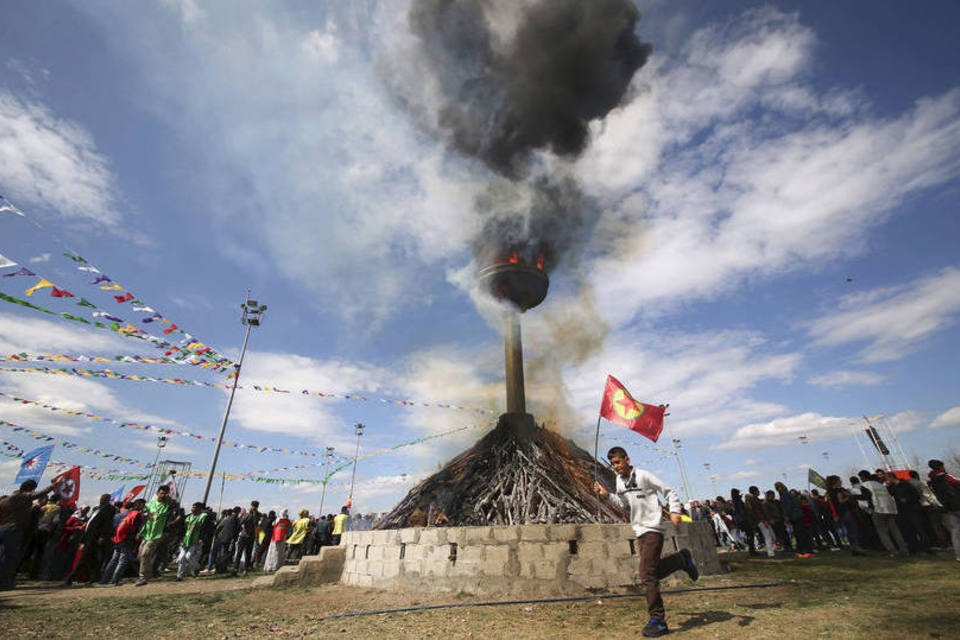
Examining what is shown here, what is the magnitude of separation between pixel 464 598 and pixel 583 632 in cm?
331

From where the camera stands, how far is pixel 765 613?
211 inches

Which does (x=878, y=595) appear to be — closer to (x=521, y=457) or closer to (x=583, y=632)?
(x=583, y=632)

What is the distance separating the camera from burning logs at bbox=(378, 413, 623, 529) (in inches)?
408

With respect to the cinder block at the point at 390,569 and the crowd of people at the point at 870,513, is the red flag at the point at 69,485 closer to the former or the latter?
the cinder block at the point at 390,569

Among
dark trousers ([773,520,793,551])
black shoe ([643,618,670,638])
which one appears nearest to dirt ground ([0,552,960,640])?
black shoe ([643,618,670,638])

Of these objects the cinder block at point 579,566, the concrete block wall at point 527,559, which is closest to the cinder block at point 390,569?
the concrete block wall at point 527,559

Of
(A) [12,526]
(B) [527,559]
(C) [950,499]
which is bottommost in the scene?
(B) [527,559]

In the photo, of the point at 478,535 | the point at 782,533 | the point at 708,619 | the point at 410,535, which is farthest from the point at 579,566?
the point at 782,533

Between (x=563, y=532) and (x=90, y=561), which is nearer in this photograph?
(x=563, y=532)

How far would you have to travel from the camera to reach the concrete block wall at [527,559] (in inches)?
305

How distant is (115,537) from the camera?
33.8 feet

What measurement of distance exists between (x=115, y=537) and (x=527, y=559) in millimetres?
9952

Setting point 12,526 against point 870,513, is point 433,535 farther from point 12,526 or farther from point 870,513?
point 870,513

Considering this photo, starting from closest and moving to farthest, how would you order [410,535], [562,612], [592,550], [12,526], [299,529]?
1. [562,612]
2. [592,550]
3. [12,526]
4. [410,535]
5. [299,529]
